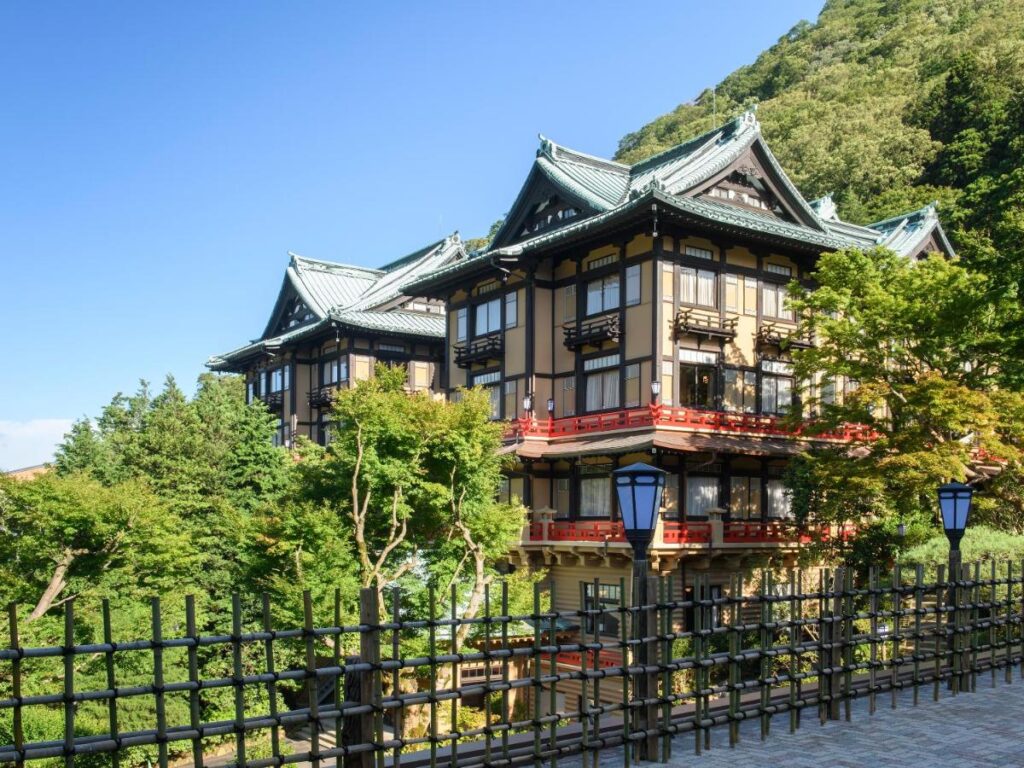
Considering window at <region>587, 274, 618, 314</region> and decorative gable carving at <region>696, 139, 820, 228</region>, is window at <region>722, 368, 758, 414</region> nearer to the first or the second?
window at <region>587, 274, 618, 314</region>

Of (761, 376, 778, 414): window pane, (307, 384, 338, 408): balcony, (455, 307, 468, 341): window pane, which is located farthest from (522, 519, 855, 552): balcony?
(307, 384, 338, 408): balcony

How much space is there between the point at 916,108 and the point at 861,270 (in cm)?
4147

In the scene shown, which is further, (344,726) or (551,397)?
(551,397)

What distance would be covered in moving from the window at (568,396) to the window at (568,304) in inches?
72.5

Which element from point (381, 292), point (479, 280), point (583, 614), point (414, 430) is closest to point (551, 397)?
point (479, 280)

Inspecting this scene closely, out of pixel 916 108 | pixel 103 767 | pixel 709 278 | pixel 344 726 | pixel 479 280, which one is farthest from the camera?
pixel 916 108

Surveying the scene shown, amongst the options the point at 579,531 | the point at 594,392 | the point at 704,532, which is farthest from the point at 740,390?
the point at 579,531

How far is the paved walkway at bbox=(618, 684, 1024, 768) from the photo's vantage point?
29.3 feet

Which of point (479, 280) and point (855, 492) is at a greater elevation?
point (479, 280)

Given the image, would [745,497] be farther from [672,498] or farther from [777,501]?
[672,498]

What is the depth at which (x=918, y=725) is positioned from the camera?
10.5 meters

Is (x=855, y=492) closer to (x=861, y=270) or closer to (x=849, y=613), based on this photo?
(x=861, y=270)

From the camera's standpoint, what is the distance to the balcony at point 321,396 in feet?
132

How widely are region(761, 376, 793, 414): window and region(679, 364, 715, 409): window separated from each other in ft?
6.81
